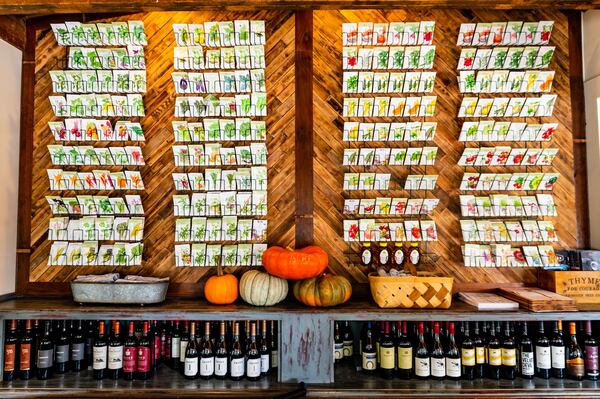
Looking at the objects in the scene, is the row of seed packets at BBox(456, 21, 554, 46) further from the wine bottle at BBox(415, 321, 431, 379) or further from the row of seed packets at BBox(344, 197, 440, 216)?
the wine bottle at BBox(415, 321, 431, 379)

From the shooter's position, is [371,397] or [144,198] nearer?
[371,397]

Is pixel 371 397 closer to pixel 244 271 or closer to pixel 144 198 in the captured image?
pixel 244 271

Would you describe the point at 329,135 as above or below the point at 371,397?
above

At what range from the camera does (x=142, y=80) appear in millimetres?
3246

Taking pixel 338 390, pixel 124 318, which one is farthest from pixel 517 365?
pixel 124 318

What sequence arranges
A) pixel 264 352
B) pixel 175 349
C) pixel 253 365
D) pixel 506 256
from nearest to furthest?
pixel 253 365, pixel 264 352, pixel 175 349, pixel 506 256

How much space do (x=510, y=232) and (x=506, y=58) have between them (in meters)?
1.33

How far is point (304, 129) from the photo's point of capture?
10.6 ft

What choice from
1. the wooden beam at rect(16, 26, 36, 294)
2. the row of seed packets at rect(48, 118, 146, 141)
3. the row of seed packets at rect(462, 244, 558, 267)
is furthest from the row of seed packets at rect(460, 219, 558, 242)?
the wooden beam at rect(16, 26, 36, 294)

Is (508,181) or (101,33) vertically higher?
(101,33)

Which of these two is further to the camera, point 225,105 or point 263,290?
point 225,105

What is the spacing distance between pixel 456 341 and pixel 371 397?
33.8 inches

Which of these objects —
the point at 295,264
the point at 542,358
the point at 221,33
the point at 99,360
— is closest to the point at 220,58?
the point at 221,33

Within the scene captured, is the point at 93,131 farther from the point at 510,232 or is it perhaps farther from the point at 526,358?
the point at 526,358
